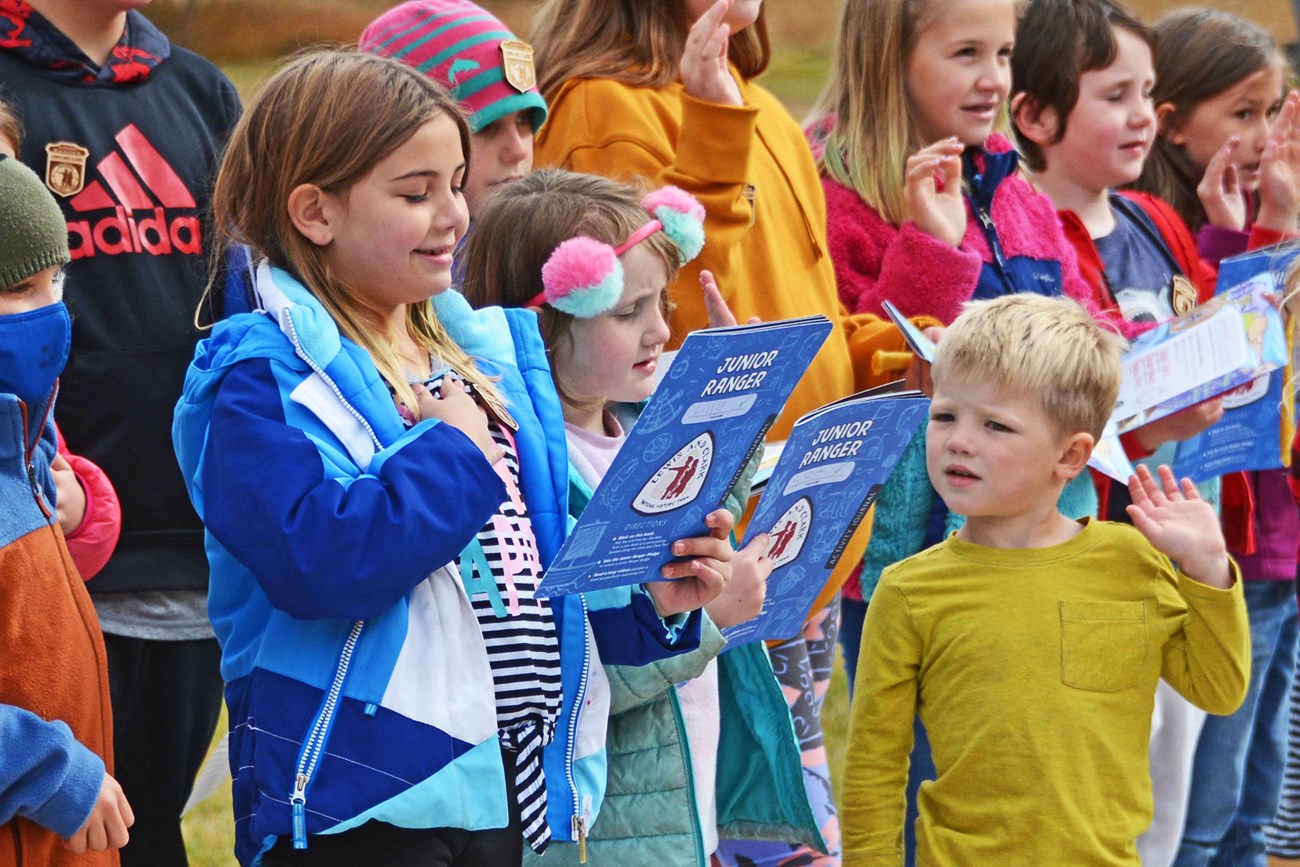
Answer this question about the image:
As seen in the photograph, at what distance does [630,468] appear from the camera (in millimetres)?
1927

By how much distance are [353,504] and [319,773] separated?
1.08ft

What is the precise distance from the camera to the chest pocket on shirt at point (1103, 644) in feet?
7.84

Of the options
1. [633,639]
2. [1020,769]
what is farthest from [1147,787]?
[633,639]

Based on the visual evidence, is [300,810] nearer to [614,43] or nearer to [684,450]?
[684,450]

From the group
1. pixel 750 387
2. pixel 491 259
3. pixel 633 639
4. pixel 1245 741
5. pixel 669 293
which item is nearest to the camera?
pixel 750 387

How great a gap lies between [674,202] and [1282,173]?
82.2 inches

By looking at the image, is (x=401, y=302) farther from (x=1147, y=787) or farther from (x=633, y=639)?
(x=1147, y=787)

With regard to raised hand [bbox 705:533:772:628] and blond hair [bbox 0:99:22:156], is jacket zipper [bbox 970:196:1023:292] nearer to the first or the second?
raised hand [bbox 705:533:772:628]

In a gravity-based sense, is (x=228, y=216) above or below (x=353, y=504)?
above

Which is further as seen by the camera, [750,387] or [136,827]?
[136,827]

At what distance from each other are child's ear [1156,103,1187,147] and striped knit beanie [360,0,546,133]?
1999 millimetres

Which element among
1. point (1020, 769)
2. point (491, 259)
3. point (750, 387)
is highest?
point (491, 259)

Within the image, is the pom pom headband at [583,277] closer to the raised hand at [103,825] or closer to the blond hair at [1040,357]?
the blond hair at [1040,357]

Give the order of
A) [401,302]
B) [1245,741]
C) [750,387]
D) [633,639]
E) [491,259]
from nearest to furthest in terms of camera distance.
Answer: [750,387] → [401,302] → [633,639] → [491,259] → [1245,741]
